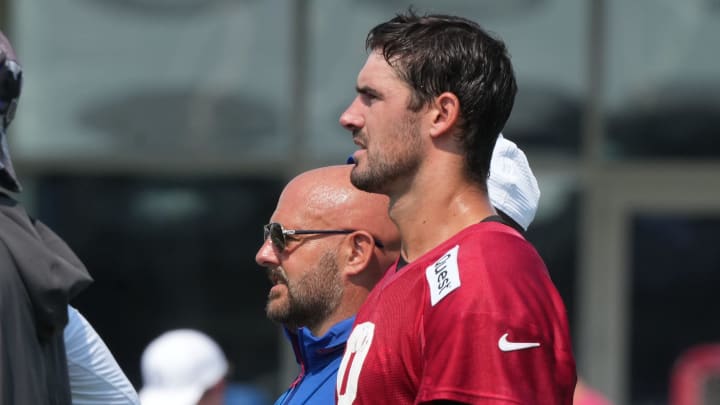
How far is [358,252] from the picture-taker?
3.07m

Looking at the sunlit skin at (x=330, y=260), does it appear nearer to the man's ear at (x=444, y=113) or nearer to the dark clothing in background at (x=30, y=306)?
the dark clothing in background at (x=30, y=306)

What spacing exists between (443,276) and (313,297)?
35.0 inches

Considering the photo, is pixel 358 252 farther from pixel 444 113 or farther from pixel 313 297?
pixel 444 113

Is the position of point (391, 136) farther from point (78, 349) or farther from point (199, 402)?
point (199, 402)

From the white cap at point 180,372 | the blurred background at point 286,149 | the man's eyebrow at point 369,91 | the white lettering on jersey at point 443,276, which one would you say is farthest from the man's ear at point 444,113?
the blurred background at point 286,149

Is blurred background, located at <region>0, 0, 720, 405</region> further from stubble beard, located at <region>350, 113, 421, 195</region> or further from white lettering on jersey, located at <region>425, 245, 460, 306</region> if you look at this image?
white lettering on jersey, located at <region>425, 245, 460, 306</region>

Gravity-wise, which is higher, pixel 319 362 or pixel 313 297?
pixel 313 297

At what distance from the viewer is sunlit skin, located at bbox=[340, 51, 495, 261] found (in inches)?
93.5

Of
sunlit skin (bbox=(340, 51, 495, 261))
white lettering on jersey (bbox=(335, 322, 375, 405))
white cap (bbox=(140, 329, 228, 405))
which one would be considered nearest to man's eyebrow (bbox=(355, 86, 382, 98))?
sunlit skin (bbox=(340, 51, 495, 261))

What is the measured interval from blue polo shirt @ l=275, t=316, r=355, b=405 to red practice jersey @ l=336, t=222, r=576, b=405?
2.09 ft

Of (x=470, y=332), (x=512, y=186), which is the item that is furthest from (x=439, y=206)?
(x=512, y=186)

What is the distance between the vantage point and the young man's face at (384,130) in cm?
240

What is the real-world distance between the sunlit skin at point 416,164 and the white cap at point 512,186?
1.60 ft

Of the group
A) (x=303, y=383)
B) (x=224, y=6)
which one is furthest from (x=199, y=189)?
(x=303, y=383)
